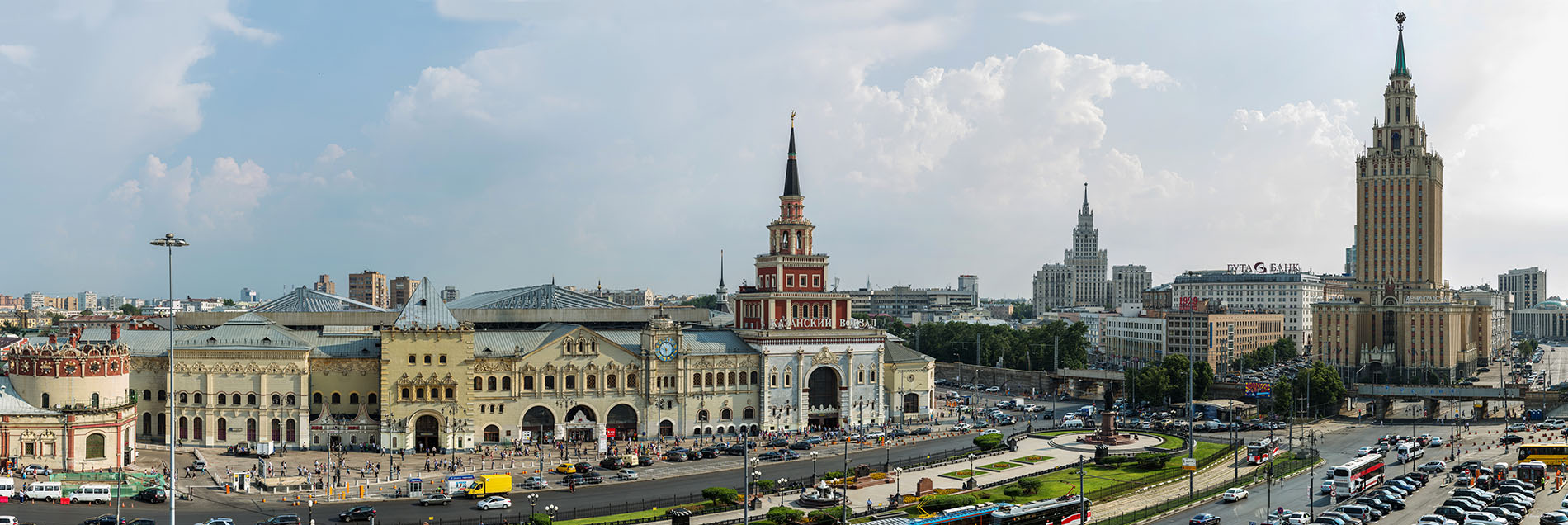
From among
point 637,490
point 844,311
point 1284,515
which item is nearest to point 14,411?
point 637,490

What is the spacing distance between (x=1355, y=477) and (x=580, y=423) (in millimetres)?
66707

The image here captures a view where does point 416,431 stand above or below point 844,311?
below

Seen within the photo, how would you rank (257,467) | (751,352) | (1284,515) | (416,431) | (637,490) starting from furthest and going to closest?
(751,352) → (416,431) → (257,467) → (637,490) → (1284,515)

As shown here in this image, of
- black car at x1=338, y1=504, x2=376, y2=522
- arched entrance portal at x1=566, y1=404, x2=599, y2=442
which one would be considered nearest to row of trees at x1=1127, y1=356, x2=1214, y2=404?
arched entrance portal at x1=566, y1=404, x2=599, y2=442

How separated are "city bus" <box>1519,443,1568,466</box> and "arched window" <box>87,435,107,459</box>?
110m

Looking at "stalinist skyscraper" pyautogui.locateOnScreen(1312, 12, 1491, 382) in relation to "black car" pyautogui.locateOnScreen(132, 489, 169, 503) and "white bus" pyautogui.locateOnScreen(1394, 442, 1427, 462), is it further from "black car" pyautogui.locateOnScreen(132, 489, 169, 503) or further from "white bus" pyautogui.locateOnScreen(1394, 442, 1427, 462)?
"black car" pyautogui.locateOnScreen(132, 489, 169, 503)

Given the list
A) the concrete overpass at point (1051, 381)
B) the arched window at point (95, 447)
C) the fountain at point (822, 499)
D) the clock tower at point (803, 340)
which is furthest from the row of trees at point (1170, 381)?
the arched window at point (95, 447)

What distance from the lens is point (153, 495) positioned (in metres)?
80.6

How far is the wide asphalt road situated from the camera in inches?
2982

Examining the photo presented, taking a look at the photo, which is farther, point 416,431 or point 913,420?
point 913,420

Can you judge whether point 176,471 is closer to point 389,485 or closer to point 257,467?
point 257,467

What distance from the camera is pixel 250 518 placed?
7575 cm

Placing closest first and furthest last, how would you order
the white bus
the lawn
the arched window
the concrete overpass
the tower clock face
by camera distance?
the arched window → the lawn → the white bus → the tower clock face → the concrete overpass

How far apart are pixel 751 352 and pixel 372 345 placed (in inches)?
1435
